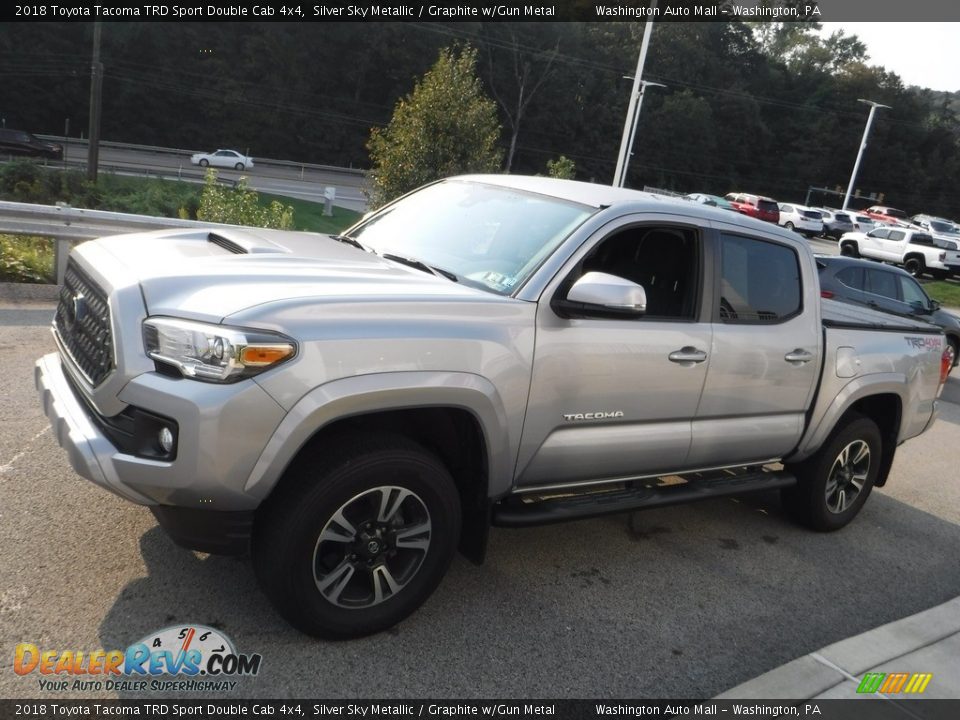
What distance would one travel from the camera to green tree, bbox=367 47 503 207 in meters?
14.8

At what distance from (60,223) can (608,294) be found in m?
7.22

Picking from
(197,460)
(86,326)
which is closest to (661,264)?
(197,460)

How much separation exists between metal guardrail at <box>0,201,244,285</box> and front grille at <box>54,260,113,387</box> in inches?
189

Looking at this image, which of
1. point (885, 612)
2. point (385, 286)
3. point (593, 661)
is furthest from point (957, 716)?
point (385, 286)

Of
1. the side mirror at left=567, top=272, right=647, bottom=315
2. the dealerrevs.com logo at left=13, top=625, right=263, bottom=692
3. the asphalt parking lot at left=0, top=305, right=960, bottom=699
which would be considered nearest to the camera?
the dealerrevs.com logo at left=13, top=625, right=263, bottom=692

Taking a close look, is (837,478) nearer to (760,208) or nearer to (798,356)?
(798,356)

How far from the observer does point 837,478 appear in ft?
18.1

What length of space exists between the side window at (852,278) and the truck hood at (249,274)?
10.1m

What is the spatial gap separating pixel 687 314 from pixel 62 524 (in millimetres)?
3235

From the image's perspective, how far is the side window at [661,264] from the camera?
14.3 feet

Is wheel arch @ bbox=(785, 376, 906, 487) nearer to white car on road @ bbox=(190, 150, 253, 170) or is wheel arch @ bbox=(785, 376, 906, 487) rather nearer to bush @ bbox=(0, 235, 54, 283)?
bush @ bbox=(0, 235, 54, 283)

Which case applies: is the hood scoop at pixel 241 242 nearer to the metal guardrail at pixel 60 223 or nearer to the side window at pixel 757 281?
the side window at pixel 757 281

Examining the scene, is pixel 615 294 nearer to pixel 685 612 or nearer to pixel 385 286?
pixel 385 286

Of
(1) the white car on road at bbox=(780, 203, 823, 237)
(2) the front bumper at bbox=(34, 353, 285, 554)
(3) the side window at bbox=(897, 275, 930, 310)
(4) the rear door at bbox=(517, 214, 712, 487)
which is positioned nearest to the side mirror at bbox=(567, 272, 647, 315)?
(4) the rear door at bbox=(517, 214, 712, 487)
